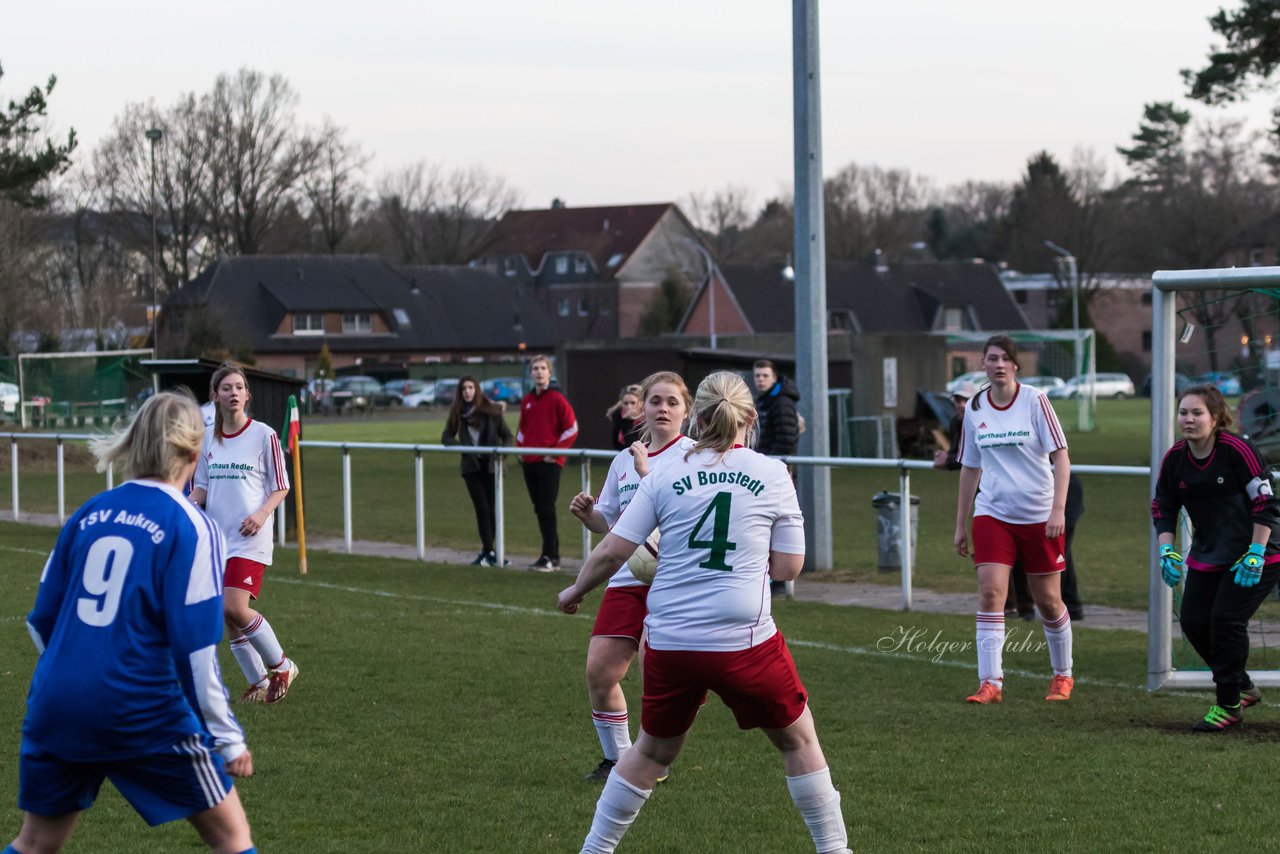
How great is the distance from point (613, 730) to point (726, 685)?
182cm

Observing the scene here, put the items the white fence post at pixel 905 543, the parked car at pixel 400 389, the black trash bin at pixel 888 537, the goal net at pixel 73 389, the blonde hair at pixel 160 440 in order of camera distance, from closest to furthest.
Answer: the blonde hair at pixel 160 440
the white fence post at pixel 905 543
the black trash bin at pixel 888 537
the goal net at pixel 73 389
the parked car at pixel 400 389

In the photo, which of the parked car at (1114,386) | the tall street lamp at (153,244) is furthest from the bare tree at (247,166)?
the parked car at (1114,386)

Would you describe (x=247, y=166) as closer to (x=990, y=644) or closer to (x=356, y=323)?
(x=356, y=323)

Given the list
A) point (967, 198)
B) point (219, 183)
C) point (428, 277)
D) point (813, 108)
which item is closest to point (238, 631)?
point (813, 108)

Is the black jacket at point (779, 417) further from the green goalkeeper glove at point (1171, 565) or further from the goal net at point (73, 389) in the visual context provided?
the goal net at point (73, 389)

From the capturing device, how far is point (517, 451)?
1496 centimetres

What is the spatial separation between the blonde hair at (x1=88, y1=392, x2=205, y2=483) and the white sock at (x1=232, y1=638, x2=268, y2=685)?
4.36m

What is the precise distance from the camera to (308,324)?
8300cm

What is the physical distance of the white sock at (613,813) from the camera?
493cm

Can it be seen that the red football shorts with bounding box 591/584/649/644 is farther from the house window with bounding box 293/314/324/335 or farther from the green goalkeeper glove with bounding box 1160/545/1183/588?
the house window with bounding box 293/314/324/335

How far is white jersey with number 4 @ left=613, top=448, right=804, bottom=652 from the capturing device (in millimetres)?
4742

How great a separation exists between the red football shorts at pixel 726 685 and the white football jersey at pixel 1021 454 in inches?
147

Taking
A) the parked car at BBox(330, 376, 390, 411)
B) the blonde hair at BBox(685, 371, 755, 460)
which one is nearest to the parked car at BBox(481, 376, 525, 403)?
the parked car at BBox(330, 376, 390, 411)

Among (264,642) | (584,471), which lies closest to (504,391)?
(584,471)
